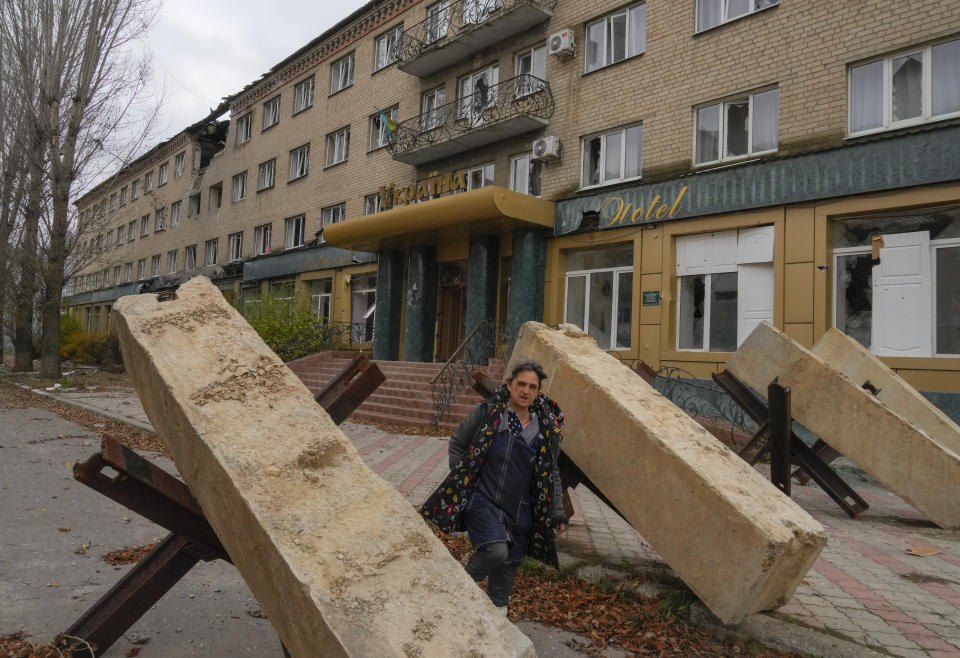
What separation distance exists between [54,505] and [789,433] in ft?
21.7

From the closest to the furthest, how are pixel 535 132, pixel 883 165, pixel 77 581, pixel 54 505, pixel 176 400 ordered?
pixel 176 400
pixel 77 581
pixel 54 505
pixel 883 165
pixel 535 132

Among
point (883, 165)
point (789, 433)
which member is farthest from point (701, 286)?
point (789, 433)

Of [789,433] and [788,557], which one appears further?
[789,433]

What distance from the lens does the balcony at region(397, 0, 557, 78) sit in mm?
15547

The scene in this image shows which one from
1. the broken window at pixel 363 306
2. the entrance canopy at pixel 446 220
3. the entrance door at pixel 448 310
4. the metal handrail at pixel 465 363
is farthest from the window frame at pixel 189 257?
the metal handrail at pixel 465 363

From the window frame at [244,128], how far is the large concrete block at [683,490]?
2727cm

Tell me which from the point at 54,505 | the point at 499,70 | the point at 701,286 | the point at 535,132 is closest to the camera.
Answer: the point at 54,505

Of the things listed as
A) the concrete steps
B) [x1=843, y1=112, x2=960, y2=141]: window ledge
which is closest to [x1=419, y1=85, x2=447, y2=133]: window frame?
the concrete steps

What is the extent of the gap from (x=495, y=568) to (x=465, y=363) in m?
10.5

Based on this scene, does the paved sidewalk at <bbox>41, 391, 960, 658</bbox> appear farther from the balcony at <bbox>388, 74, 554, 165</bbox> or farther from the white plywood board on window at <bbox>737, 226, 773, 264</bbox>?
the balcony at <bbox>388, 74, 554, 165</bbox>

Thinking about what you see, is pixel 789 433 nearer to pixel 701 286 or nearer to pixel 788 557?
pixel 788 557

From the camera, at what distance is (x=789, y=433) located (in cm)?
577

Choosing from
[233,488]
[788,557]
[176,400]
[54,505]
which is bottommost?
[54,505]

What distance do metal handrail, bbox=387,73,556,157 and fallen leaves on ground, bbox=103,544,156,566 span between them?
12837 millimetres
